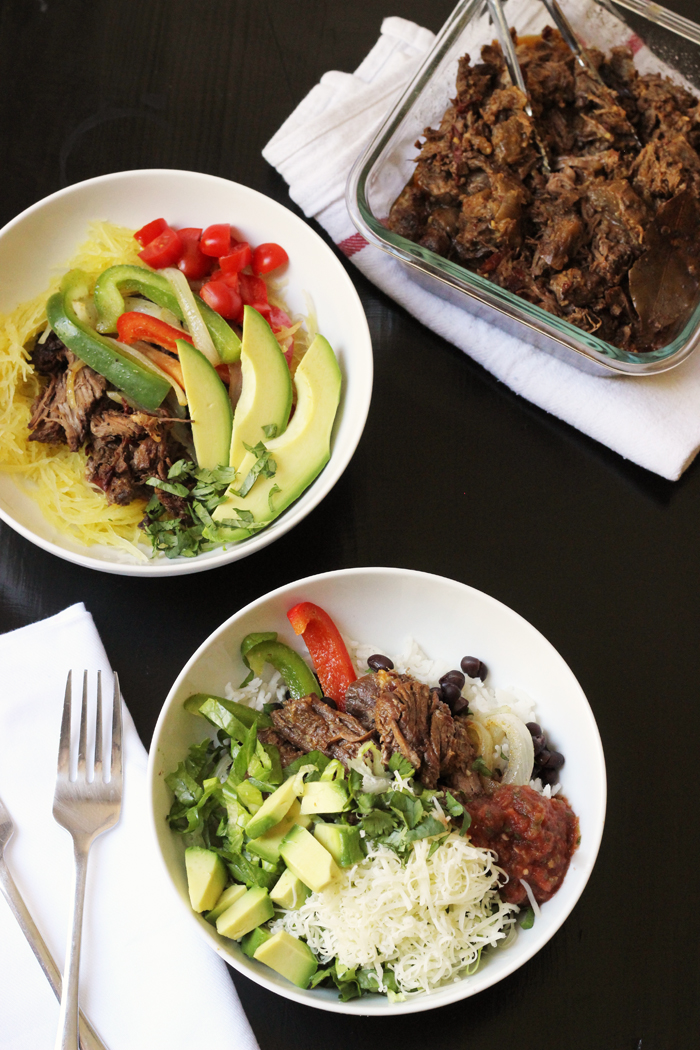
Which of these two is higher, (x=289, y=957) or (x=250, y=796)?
(x=250, y=796)

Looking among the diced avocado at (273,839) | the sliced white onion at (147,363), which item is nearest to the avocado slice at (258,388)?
the sliced white onion at (147,363)

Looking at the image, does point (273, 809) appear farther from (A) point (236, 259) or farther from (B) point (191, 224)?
(B) point (191, 224)

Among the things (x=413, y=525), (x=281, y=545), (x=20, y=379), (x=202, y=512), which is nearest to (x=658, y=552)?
(x=413, y=525)

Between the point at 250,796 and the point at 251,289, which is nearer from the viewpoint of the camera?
the point at 250,796

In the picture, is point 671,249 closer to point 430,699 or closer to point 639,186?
point 639,186

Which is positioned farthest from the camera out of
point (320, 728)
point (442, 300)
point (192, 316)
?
point (442, 300)

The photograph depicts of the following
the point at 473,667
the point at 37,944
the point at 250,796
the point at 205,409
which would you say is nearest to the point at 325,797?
the point at 250,796
